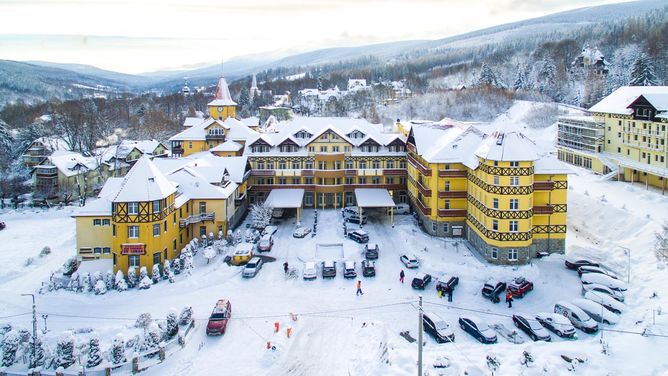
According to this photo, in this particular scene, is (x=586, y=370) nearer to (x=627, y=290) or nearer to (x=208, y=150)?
(x=627, y=290)

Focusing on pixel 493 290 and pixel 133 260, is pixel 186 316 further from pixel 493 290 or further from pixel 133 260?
pixel 493 290

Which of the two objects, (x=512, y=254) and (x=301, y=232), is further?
(x=301, y=232)

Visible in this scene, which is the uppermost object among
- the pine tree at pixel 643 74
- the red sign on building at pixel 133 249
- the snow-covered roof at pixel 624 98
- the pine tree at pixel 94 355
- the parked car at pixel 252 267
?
the pine tree at pixel 643 74

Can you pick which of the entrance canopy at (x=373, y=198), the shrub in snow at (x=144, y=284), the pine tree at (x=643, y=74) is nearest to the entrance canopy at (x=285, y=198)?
the entrance canopy at (x=373, y=198)

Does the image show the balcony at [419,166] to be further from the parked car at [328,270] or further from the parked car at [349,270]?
the parked car at [328,270]

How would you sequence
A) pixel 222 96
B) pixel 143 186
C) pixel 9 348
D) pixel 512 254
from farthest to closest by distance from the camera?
pixel 222 96
pixel 512 254
pixel 143 186
pixel 9 348

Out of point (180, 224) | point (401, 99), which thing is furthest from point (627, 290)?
point (401, 99)

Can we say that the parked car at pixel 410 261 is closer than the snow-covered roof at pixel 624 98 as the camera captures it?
Yes

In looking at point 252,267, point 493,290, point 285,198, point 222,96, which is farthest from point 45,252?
point 222,96
